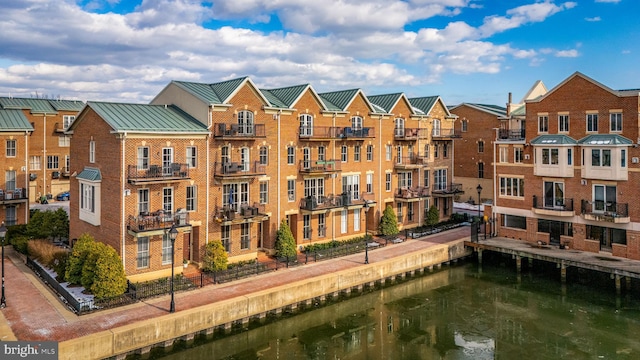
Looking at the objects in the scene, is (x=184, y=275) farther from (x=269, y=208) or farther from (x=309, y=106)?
(x=309, y=106)

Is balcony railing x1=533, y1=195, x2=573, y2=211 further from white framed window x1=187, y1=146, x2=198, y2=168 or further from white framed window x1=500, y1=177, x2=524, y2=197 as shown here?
white framed window x1=187, y1=146, x2=198, y2=168

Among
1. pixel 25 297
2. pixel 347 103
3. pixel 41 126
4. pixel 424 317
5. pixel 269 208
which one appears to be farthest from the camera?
pixel 41 126

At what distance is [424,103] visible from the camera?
4350 centimetres

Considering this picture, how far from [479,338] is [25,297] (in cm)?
2185

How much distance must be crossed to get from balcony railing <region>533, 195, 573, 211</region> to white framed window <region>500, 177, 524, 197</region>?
4.71ft

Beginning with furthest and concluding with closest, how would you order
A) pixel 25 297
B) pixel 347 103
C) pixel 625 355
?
pixel 347 103 → pixel 25 297 → pixel 625 355

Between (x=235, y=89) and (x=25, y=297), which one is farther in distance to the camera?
(x=235, y=89)

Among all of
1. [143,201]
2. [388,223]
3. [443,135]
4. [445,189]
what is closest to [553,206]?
[445,189]

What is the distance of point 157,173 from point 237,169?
519cm

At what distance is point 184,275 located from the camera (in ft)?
85.6

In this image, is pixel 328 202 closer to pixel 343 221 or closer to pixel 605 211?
pixel 343 221

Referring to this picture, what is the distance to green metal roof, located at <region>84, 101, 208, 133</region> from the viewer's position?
80.7 ft

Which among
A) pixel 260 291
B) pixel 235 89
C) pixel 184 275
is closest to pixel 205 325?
pixel 260 291

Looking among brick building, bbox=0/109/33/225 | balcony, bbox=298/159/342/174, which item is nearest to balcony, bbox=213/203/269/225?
balcony, bbox=298/159/342/174
